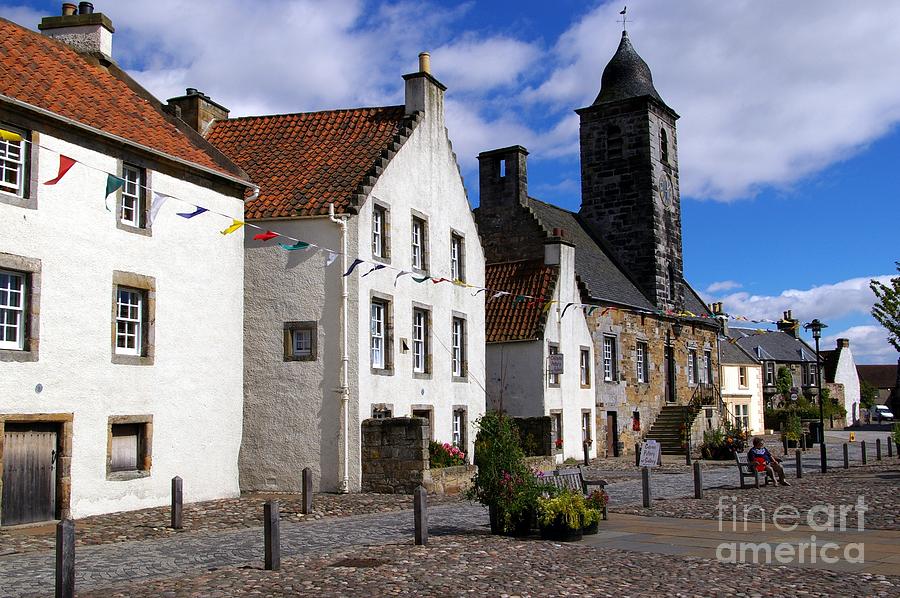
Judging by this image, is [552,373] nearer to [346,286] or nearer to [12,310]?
[346,286]

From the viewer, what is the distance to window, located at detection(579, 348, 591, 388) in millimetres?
35750

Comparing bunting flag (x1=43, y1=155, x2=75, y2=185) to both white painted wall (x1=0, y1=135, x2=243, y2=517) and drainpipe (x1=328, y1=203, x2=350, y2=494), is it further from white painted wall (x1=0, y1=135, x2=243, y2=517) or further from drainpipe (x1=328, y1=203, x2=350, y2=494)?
drainpipe (x1=328, y1=203, x2=350, y2=494)

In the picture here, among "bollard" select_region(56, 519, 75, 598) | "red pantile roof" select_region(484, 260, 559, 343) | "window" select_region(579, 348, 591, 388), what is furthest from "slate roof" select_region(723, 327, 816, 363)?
"bollard" select_region(56, 519, 75, 598)

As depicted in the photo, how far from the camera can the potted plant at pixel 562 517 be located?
45.3 feet

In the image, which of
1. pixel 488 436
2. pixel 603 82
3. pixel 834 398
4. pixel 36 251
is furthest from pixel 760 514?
pixel 834 398

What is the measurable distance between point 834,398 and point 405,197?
66.7 metres

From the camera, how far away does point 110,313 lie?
17.7 metres

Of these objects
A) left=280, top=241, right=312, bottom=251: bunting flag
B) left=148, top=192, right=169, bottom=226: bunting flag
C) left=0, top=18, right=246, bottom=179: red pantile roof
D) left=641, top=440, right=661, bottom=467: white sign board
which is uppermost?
left=0, top=18, right=246, bottom=179: red pantile roof

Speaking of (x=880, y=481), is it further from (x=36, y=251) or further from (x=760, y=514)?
(x=36, y=251)

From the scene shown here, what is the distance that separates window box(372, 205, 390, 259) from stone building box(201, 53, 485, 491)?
39mm

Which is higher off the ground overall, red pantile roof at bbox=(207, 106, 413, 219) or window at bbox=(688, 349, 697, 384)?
red pantile roof at bbox=(207, 106, 413, 219)

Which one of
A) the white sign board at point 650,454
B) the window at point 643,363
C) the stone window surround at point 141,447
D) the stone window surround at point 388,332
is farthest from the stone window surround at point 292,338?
the window at point 643,363

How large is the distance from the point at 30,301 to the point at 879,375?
117 metres

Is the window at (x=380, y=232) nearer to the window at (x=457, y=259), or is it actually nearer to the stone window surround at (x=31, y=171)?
the window at (x=457, y=259)
